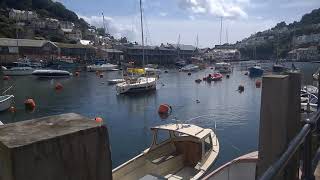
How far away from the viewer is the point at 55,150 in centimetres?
226

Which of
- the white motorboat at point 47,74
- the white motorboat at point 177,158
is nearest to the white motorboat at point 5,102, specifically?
the white motorboat at point 177,158

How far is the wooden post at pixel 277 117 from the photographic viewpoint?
4.97 metres

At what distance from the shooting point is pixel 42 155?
2201mm

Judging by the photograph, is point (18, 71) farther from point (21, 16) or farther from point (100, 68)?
point (21, 16)

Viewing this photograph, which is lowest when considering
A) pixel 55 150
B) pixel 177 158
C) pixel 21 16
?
pixel 177 158

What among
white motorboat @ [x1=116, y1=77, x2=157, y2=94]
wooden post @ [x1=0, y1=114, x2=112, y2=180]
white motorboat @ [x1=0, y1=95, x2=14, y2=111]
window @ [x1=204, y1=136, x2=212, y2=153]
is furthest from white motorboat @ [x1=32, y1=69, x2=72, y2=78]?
wooden post @ [x1=0, y1=114, x2=112, y2=180]

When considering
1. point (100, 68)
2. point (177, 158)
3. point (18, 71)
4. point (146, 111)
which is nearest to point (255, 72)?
point (100, 68)

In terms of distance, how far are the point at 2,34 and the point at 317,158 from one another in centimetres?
15770

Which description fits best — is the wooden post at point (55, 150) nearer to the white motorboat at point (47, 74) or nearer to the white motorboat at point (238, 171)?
the white motorboat at point (238, 171)

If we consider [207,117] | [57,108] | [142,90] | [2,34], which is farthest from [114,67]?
[207,117]

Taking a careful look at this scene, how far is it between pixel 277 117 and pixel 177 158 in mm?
13451

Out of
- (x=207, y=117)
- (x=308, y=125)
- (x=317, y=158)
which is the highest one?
(x=308, y=125)

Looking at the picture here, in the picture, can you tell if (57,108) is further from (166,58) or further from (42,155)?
(166,58)

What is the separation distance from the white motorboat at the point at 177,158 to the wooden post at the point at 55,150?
44.4ft
